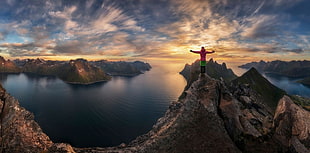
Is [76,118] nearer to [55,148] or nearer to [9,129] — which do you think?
[9,129]

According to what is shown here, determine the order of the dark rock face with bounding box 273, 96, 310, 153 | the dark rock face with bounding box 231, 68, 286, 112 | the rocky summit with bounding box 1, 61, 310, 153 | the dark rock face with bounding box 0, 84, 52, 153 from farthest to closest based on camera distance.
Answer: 1. the dark rock face with bounding box 231, 68, 286, 112
2. the dark rock face with bounding box 0, 84, 52, 153
3. the rocky summit with bounding box 1, 61, 310, 153
4. the dark rock face with bounding box 273, 96, 310, 153

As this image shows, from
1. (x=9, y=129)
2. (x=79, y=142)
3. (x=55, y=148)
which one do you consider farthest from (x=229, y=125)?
(x=79, y=142)

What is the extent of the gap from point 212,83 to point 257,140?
10179mm

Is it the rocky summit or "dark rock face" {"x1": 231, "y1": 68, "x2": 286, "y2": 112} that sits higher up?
the rocky summit

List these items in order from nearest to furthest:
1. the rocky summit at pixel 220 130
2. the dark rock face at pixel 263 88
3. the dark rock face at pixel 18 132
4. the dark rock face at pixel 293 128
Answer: the dark rock face at pixel 293 128
the rocky summit at pixel 220 130
the dark rock face at pixel 18 132
the dark rock face at pixel 263 88

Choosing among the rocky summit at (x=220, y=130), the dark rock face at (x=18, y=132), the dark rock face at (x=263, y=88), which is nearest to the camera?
the rocky summit at (x=220, y=130)

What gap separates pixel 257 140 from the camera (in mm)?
21391

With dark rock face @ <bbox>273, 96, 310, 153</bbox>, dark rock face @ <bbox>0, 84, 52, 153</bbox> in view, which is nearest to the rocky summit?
dark rock face @ <bbox>273, 96, 310, 153</bbox>

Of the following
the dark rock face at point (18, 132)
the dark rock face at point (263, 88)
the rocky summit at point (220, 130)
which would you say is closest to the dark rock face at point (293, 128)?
the rocky summit at point (220, 130)

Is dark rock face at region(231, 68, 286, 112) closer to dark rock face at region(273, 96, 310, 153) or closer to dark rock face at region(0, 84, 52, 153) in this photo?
dark rock face at region(273, 96, 310, 153)

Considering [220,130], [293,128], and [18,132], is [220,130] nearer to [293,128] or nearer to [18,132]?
[293,128]

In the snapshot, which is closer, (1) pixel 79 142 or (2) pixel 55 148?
(2) pixel 55 148

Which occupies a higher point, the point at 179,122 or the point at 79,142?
the point at 179,122

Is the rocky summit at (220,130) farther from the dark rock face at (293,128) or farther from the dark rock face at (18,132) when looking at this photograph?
the dark rock face at (18,132)
